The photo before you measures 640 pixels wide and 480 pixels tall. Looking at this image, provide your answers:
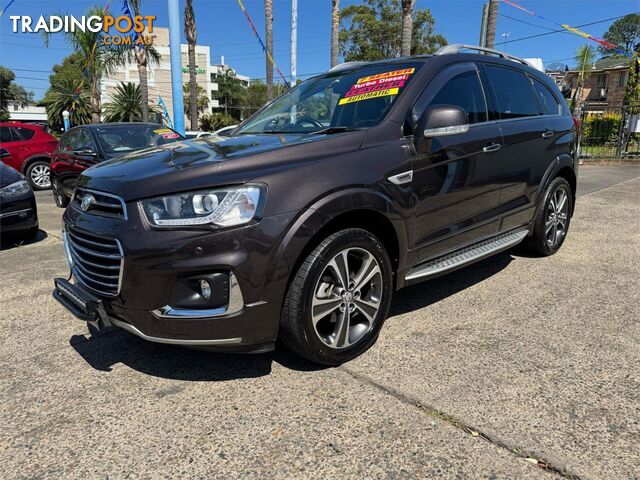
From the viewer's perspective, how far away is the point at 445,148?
3330 mm

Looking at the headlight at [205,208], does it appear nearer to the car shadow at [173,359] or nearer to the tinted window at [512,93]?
the car shadow at [173,359]

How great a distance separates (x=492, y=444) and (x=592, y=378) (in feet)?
2.94

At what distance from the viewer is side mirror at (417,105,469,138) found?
3086 millimetres

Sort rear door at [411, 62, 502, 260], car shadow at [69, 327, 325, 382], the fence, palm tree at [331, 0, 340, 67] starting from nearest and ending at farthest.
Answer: car shadow at [69, 327, 325, 382] → rear door at [411, 62, 502, 260] → the fence → palm tree at [331, 0, 340, 67]

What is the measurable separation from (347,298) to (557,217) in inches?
125

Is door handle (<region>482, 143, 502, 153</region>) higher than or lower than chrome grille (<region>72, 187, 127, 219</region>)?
higher

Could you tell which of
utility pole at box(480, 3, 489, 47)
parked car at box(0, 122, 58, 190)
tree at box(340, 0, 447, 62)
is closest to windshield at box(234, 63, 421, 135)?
parked car at box(0, 122, 58, 190)

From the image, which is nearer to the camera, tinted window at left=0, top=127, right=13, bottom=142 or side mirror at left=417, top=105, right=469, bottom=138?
side mirror at left=417, top=105, right=469, bottom=138

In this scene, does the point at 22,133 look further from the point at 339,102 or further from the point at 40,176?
the point at 339,102

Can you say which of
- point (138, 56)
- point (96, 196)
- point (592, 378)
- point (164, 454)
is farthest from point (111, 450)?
point (138, 56)

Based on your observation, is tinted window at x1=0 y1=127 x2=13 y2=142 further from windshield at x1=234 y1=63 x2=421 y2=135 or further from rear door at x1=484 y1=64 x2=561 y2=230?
rear door at x1=484 y1=64 x2=561 y2=230

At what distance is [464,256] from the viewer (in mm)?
3658

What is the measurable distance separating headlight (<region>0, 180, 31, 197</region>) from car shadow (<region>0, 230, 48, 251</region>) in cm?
51

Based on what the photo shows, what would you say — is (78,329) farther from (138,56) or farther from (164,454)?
(138,56)
